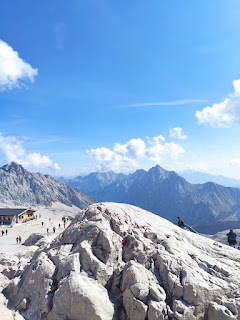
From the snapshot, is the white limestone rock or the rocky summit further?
the rocky summit

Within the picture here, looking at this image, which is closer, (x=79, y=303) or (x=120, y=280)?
(x=79, y=303)

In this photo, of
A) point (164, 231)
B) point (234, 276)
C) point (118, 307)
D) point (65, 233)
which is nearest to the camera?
point (118, 307)

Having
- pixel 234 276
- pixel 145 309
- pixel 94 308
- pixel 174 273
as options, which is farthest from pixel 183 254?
pixel 94 308

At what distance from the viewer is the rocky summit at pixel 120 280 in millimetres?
15211

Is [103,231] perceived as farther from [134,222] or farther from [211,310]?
[211,310]

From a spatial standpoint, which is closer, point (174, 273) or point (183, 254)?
point (174, 273)

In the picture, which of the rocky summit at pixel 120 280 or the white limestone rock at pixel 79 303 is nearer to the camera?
the white limestone rock at pixel 79 303

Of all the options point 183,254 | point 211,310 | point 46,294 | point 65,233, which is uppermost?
point 65,233

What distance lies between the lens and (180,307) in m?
15.4

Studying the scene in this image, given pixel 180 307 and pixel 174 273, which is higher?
pixel 174 273

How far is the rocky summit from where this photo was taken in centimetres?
1521

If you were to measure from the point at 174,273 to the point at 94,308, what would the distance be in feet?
21.3

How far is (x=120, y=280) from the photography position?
56.1 ft

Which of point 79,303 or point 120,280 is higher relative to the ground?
point 120,280
